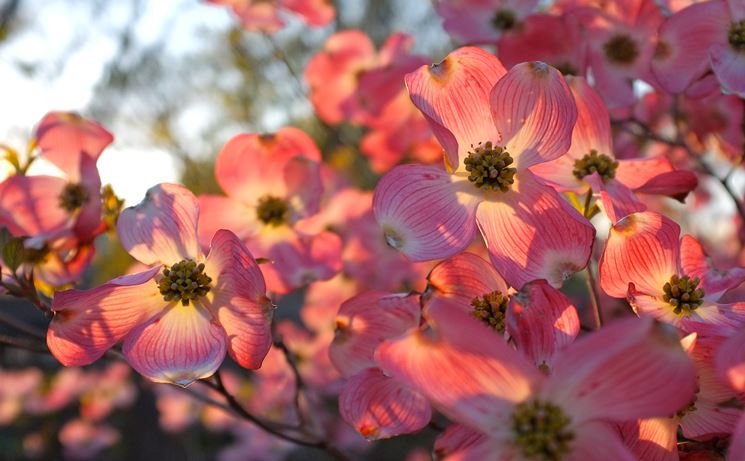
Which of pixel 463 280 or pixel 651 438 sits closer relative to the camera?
pixel 651 438

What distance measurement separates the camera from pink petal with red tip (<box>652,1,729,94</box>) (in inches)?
30.5

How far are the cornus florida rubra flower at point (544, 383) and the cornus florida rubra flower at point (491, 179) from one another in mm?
141

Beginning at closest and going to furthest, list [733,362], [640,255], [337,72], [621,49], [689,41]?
[733,362] < [640,255] < [689,41] < [621,49] < [337,72]

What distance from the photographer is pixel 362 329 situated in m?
0.65

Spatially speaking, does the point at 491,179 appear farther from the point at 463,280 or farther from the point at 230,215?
the point at 230,215

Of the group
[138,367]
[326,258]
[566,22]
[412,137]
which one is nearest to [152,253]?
[138,367]

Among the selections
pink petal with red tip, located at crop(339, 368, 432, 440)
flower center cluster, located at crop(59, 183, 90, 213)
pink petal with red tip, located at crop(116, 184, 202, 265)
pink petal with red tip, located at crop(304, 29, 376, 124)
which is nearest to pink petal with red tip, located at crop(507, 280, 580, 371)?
pink petal with red tip, located at crop(339, 368, 432, 440)

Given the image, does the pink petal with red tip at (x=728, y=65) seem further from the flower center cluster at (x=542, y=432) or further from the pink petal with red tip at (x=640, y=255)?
the flower center cluster at (x=542, y=432)

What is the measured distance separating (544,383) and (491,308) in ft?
0.47

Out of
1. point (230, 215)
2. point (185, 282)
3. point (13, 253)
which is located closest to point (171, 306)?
point (185, 282)

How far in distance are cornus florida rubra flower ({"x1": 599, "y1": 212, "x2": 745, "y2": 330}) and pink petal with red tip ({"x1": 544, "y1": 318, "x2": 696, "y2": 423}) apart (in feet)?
0.43

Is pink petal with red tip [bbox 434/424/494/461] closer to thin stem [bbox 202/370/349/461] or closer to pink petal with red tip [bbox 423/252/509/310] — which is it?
pink petal with red tip [bbox 423/252/509/310]

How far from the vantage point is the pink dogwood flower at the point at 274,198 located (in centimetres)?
92

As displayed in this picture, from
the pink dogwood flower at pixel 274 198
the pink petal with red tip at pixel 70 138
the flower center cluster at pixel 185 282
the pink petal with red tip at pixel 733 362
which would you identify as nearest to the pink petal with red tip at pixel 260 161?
the pink dogwood flower at pixel 274 198
